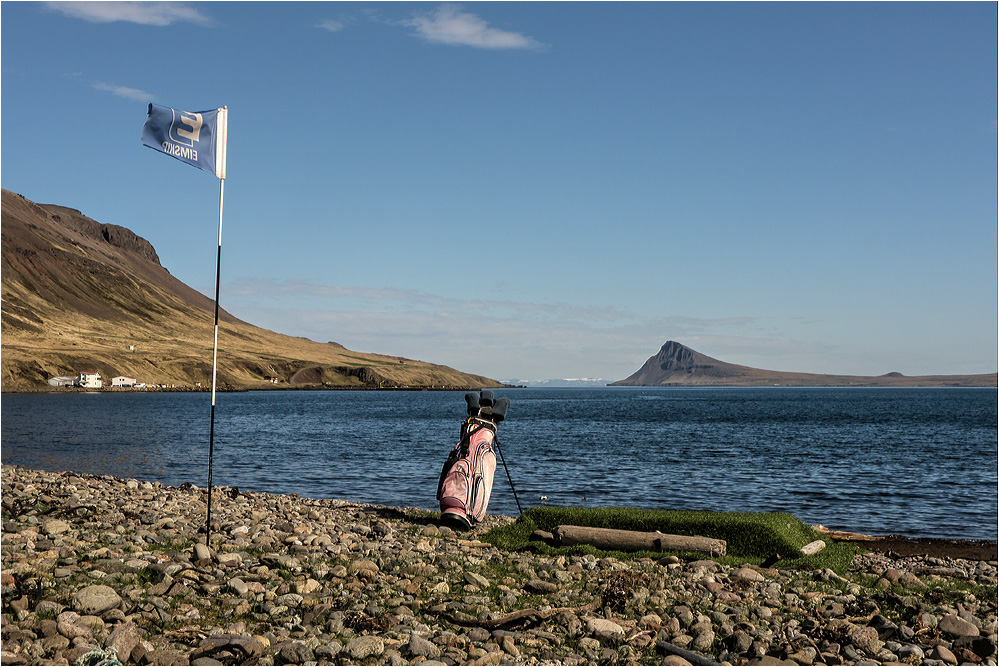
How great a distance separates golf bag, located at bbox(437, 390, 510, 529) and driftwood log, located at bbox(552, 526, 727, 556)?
2.64 m

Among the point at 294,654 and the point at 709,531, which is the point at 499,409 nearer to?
the point at 709,531

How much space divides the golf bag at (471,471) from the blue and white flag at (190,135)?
7.26m

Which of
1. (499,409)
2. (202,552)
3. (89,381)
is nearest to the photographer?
(202,552)

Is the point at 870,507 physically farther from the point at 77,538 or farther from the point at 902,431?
the point at 902,431

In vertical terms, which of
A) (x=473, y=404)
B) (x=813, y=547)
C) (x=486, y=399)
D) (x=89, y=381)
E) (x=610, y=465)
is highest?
(x=486, y=399)

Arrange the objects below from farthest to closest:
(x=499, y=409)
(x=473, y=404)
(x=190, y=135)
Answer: (x=499, y=409) → (x=473, y=404) → (x=190, y=135)

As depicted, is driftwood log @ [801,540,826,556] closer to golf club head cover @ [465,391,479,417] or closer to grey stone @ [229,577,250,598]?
golf club head cover @ [465,391,479,417]

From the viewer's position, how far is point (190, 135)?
570 inches

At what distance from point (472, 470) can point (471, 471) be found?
0.11 ft

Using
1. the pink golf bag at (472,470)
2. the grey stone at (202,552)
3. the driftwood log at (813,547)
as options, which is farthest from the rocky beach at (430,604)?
the pink golf bag at (472,470)

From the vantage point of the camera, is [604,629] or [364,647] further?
[604,629]

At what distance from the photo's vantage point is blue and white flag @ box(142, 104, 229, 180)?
46.8ft

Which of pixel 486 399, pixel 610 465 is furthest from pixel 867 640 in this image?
pixel 610 465

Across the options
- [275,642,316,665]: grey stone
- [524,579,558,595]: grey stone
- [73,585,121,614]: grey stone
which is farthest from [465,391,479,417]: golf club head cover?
[275,642,316,665]: grey stone
